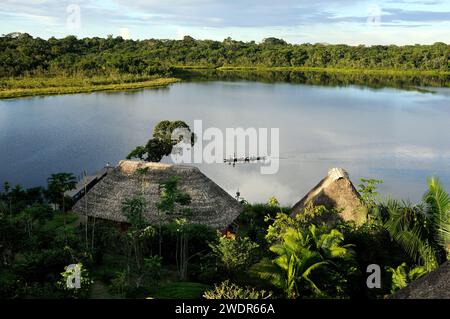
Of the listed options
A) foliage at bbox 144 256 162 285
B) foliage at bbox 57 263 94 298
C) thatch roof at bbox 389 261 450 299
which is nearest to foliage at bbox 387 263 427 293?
thatch roof at bbox 389 261 450 299

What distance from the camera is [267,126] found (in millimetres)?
38375

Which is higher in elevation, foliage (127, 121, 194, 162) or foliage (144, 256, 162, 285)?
foliage (127, 121, 194, 162)

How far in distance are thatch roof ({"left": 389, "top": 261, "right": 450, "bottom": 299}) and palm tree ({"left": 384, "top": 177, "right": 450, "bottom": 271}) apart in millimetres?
1597

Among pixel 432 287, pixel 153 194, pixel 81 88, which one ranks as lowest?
pixel 153 194

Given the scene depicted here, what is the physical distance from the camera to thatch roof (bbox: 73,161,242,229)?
559 inches

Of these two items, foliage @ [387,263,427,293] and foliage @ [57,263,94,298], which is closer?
foliage @ [387,263,427,293]

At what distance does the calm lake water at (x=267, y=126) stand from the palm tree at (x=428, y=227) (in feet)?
44.7

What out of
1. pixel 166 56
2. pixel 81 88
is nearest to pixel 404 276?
pixel 81 88

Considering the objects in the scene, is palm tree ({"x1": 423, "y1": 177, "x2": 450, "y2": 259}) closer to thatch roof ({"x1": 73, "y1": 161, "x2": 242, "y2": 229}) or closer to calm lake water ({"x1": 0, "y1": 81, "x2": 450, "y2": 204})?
thatch roof ({"x1": 73, "y1": 161, "x2": 242, "y2": 229})

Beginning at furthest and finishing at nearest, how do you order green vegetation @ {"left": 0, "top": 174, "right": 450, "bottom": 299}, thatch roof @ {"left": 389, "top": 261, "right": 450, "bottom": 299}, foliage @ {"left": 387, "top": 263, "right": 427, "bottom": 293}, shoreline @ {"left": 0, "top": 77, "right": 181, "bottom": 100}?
shoreline @ {"left": 0, "top": 77, "right": 181, "bottom": 100} → foliage @ {"left": 387, "top": 263, "right": 427, "bottom": 293} → green vegetation @ {"left": 0, "top": 174, "right": 450, "bottom": 299} → thatch roof @ {"left": 389, "top": 261, "right": 450, "bottom": 299}

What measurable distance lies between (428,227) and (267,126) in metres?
31.4

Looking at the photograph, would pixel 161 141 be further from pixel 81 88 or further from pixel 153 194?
pixel 81 88

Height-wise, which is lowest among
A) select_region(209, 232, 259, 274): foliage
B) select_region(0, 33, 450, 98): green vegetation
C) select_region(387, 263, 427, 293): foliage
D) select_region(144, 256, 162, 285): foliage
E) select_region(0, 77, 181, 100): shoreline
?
select_region(144, 256, 162, 285): foliage
